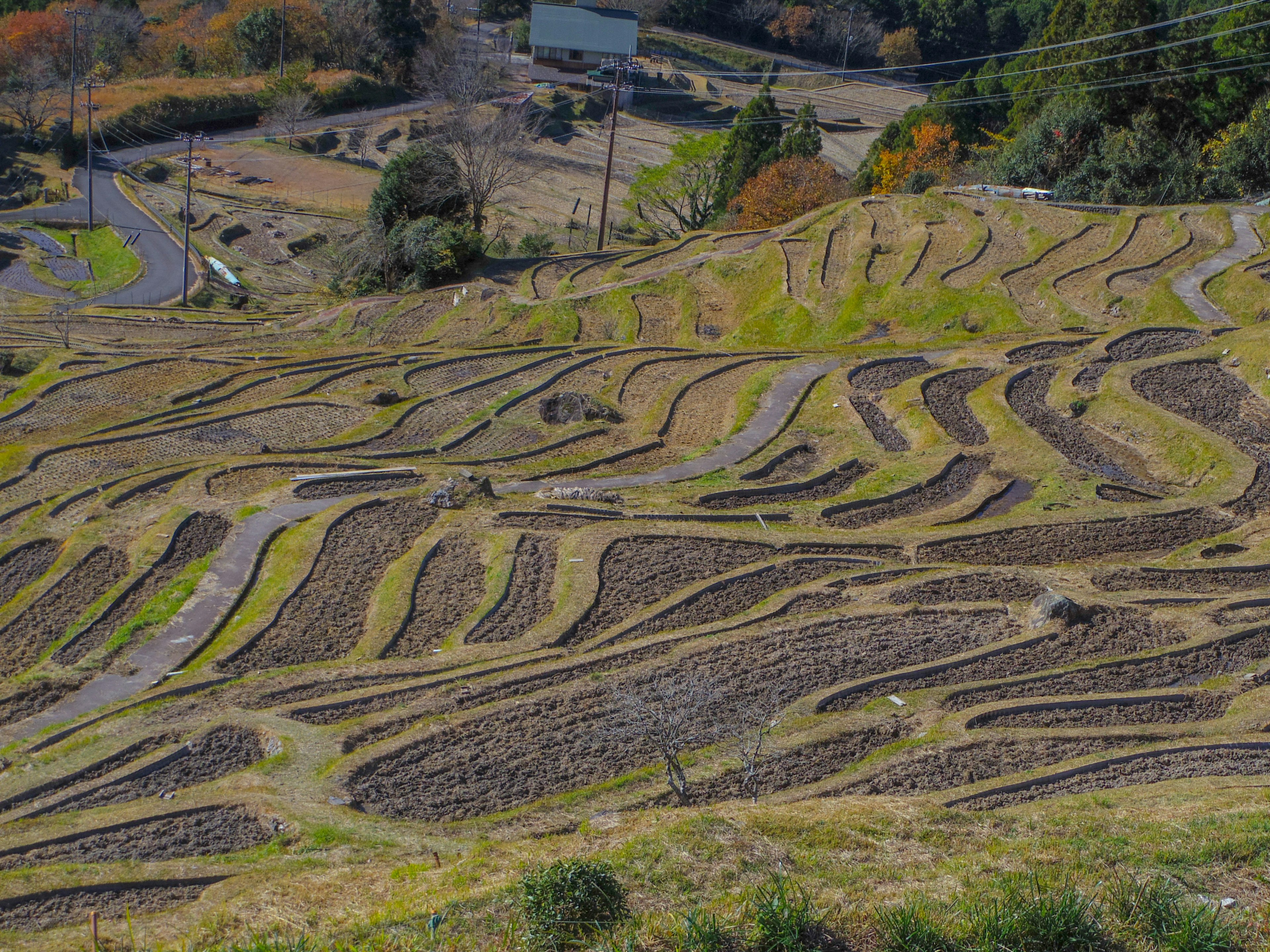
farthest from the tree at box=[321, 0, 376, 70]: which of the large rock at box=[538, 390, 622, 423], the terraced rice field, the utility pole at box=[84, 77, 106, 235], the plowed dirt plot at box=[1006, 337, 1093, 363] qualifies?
the plowed dirt plot at box=[1006, 337, 1093, 363]

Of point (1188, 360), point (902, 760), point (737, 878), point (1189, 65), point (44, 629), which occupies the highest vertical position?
point (1189, 65)

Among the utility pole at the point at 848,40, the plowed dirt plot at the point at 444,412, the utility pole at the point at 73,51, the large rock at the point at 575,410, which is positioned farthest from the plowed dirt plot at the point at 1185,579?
the utility pole at the point at 848,40

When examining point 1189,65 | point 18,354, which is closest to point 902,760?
point 18,354

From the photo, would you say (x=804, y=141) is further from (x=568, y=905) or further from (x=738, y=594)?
(x=568, y=905)

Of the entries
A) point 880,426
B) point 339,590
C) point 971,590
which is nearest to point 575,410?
point 880,426

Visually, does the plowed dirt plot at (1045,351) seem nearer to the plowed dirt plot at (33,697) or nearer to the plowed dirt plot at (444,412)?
the plowed dirt plot at (444,412)

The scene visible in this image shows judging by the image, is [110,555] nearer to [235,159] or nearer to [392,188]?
[392,188]

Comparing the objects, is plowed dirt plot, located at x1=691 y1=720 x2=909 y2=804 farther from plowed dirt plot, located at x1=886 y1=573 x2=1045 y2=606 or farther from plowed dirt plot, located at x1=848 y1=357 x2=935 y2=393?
plowed dirt plot, located at x1=848 y1=357 x2=935 y2=393
